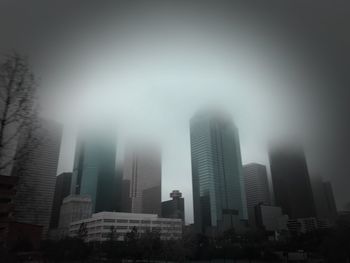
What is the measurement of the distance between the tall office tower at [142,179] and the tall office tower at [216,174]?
1074cm

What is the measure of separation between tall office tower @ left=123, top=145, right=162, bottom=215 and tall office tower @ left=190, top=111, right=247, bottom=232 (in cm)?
1074

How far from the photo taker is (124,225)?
37.8 metres

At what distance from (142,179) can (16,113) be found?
64.0 metres

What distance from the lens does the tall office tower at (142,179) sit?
61.7 metres

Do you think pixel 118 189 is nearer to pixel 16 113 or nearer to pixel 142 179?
pixel 142 179

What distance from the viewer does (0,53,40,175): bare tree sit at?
209 cm

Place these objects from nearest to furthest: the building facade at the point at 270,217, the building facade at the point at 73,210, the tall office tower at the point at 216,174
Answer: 1. the building facade at the point at 73,210
2. the building facade at the point at 270,217
3. the tall office tower at the point at 216,174

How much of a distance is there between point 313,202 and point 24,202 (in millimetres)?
49557

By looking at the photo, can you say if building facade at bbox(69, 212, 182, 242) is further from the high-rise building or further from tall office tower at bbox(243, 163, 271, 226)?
tall office tower at bbox(243, 163, 271, 226)

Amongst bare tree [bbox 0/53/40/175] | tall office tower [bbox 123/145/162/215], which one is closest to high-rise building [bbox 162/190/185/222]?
tall office tower [bbox 123/145/162/215]

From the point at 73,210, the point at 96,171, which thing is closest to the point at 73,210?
the point at 73,210

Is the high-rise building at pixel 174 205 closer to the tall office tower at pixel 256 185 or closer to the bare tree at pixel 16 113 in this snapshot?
the tall office tower at pixel 256 185

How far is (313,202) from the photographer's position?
45.2m

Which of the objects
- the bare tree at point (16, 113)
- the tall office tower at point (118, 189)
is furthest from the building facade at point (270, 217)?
the bare tree at point (16, 113)
